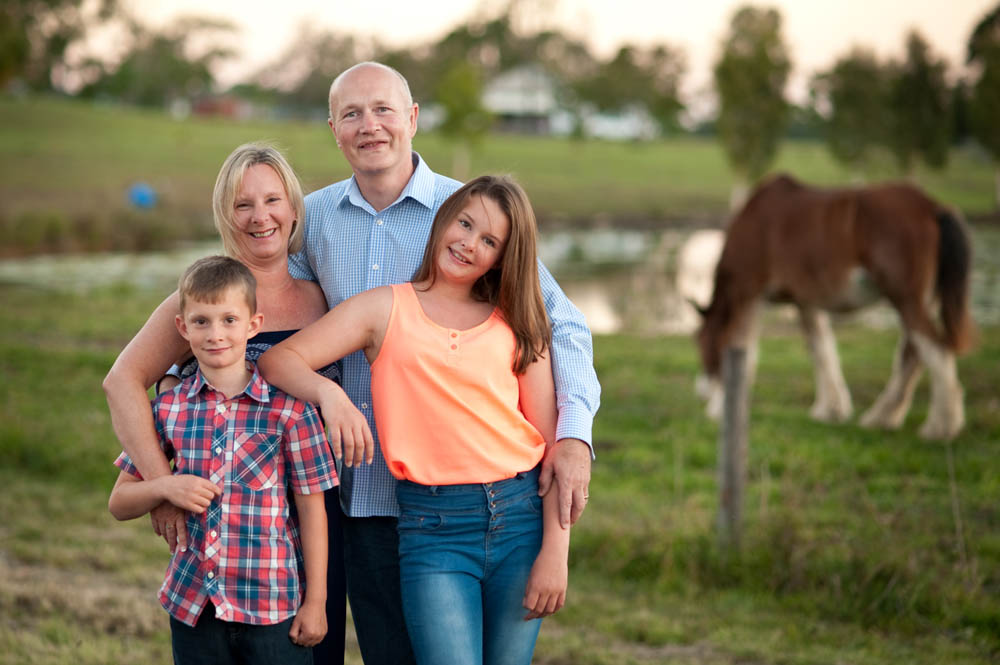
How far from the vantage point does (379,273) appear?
8.78 feet

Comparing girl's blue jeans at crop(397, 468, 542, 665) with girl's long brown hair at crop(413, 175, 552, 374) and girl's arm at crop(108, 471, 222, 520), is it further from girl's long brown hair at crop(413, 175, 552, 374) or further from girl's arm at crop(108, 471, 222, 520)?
girl's arm at crop(108, 471, 222, 520)

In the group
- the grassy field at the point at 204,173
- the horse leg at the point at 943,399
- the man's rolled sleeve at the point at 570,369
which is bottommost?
the horse leg at the point at 943,399

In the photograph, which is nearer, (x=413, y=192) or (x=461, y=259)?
(x=461, y=259)

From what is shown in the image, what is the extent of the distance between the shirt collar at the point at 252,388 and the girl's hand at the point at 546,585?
773 millimetres

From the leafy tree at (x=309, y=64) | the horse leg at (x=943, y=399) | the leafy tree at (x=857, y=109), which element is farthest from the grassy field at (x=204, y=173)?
the leafy tree at (x=309, y=64)

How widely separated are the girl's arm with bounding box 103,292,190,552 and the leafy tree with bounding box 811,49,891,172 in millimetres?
35645

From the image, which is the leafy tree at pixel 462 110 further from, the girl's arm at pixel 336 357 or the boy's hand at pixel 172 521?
the boy's hand at pixel 172 521

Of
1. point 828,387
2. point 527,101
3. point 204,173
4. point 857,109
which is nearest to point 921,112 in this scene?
point 857,109

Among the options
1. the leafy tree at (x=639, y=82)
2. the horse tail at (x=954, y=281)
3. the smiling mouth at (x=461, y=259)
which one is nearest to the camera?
the smiling mouth at (x=461, y=259)

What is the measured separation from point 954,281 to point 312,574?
619 cm

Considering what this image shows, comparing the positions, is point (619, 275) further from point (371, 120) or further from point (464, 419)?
point (464, 419)

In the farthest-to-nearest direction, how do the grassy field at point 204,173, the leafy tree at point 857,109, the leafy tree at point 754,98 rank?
1. the leafy tree at point 857,109
2. the leafy tree at point 754,98
3. the grassy field at point 204,173

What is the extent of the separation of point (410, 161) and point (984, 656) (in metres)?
2.94

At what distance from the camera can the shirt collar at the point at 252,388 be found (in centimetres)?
231
